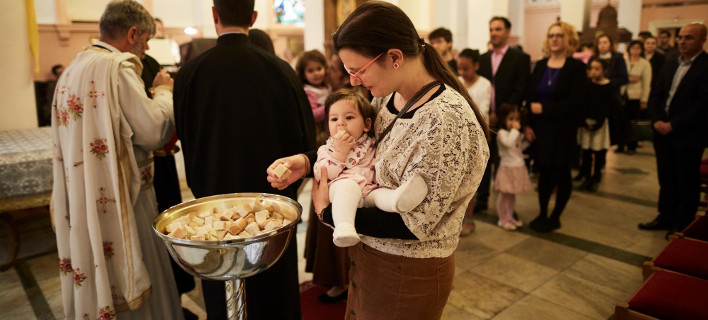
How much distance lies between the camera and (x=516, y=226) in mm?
4523

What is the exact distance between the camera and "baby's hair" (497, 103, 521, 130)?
427 centimetres

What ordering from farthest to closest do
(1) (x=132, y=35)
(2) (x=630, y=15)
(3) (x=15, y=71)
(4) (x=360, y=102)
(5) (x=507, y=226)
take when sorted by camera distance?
(2) (x=630, y=15), (3) (x=15, y=71), (5) (x=507, y=226), (1) (x=132, y=35), (4) (x=360, y=102)

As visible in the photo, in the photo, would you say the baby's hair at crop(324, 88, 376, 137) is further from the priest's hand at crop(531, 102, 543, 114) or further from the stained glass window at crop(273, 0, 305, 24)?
the stained glass window at crop(273, 0, 305, 24)

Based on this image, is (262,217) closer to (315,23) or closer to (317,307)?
(317,307)

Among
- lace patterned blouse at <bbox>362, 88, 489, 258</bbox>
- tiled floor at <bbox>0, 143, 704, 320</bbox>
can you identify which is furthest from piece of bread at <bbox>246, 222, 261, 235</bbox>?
tiled floor at <bbox>0, 143, 704, 320</bbox>

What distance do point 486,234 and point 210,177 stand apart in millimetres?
2830

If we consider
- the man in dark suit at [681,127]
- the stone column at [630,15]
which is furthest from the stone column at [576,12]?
the man in dark suit at [681,127]

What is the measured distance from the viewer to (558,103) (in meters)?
4.04

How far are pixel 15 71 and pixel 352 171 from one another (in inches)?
183

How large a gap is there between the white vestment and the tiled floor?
3.00ft

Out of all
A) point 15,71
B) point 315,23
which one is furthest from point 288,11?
point 15,71

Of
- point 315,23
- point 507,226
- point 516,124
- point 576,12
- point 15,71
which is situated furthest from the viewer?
point 576,12

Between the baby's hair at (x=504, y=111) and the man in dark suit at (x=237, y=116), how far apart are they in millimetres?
2479

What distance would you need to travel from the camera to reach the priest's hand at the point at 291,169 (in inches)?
58.6
